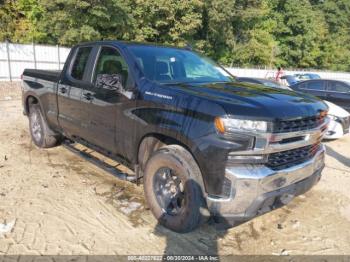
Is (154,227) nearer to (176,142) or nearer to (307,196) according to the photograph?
(176,142)

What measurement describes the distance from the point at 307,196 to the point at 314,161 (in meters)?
1.45

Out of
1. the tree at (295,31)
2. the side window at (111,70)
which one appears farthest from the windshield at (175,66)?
the tree at (295,31)

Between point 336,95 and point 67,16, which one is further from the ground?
point 67,16

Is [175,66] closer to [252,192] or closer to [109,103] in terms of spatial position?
[109,103]

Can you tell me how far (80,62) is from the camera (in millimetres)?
5051

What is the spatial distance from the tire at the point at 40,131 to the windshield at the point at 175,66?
108 inches

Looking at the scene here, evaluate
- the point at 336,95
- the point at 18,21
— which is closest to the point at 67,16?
the point at 18,21

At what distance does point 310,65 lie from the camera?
5562 centimetres

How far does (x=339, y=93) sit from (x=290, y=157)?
30.5 ft

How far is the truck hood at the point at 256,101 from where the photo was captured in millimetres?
3145

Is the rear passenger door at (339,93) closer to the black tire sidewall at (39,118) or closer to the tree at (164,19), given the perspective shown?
the black tire sidewall at (39,118)

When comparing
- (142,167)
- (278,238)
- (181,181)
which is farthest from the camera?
(142,167)

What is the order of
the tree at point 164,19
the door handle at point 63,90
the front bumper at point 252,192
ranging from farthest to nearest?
1. the tree at point 164,19
2. the door handle at point 63,90
3. the front bumper at point 252,192

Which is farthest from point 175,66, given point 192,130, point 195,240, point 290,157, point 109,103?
point 195,240
